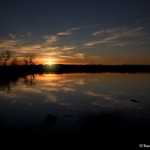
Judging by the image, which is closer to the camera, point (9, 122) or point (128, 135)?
point (128, 135)

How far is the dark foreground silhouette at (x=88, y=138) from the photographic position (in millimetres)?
10281

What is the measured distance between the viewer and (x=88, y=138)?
434 inches

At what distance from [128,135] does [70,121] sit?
6.06 m

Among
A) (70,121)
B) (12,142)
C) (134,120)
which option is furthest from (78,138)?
(134,120)

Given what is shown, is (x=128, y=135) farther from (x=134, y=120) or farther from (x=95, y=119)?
(x=134, y=120)

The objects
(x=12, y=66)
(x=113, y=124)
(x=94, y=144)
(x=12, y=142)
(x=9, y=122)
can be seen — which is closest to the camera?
(x=94, y=144)

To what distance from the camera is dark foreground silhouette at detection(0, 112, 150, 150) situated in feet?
33.7

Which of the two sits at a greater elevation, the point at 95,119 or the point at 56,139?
the point at 95,119

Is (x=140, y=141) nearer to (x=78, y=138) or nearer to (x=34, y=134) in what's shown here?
(x=78, y=138)

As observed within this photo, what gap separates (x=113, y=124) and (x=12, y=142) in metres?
6.30

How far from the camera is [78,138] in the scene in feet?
36.6

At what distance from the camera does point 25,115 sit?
18.9 meters

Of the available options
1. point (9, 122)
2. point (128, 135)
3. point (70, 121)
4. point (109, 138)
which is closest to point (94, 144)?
point (109, 138)

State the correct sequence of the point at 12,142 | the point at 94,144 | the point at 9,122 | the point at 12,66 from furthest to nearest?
the point at 12,66 → the point at 9,122 → the point at 12,142 → the point at 94,144
